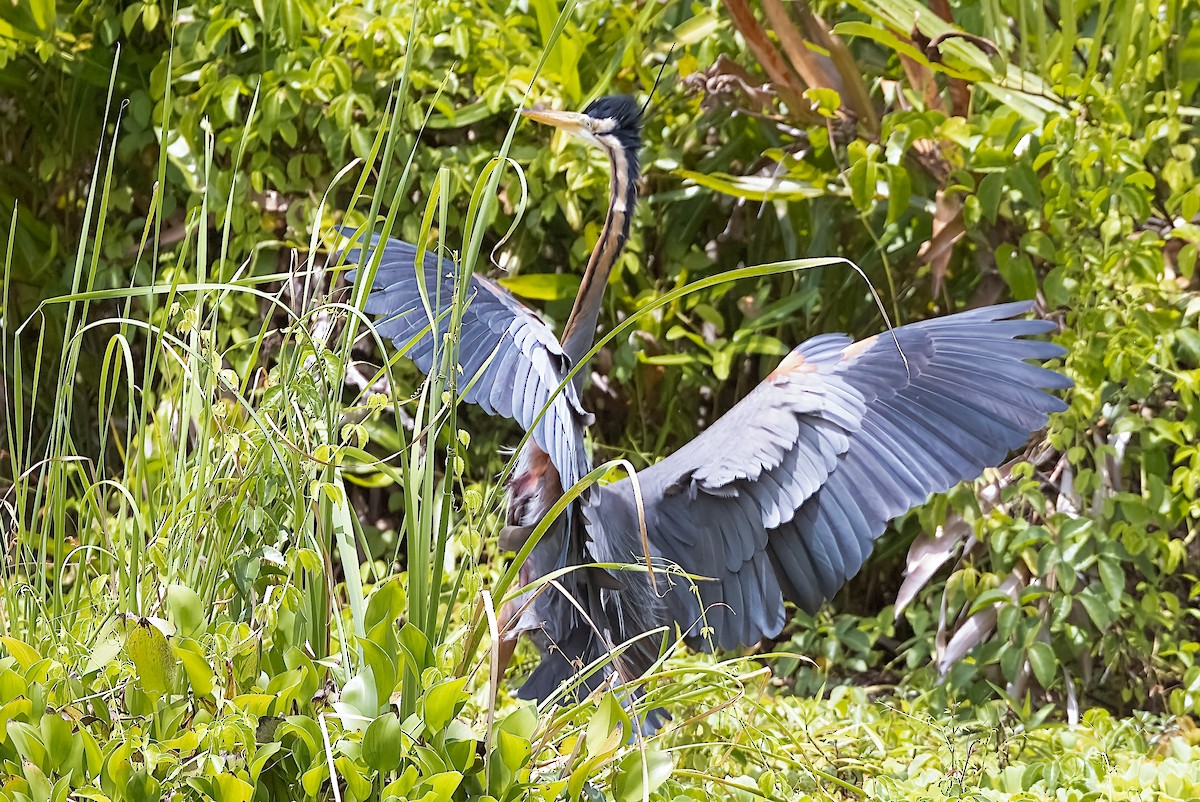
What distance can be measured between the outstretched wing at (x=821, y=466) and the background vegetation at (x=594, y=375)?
0.21 meters

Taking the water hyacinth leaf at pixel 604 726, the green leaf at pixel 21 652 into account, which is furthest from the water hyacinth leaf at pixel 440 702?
the green leaf at pixel 21 652

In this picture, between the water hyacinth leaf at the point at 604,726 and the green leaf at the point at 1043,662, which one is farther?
the green leaf at the point at 1043,662

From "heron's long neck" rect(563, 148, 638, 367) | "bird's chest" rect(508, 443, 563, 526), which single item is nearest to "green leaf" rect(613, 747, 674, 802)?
"bird's chest" rect(508, 443, 563, 526)

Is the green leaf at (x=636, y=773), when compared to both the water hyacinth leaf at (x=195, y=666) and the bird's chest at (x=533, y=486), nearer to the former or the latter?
the water hyacinth leaf at (x=195, y=666)

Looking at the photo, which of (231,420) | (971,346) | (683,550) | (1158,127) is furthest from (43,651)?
(1158,127)

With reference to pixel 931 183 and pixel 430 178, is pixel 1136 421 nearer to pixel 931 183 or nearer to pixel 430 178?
pixel 931 183

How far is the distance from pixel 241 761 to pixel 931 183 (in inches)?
76.2

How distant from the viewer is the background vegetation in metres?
1.01

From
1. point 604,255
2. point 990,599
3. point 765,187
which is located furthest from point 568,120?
point 990,599

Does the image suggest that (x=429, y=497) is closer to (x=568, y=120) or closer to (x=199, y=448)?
(x=199, y=448)

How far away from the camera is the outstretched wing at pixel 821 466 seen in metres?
1.90

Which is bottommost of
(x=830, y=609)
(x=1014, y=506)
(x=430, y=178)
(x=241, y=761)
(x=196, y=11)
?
(x=830, y=609)

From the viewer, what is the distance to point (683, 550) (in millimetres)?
1970

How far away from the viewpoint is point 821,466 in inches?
74.5
